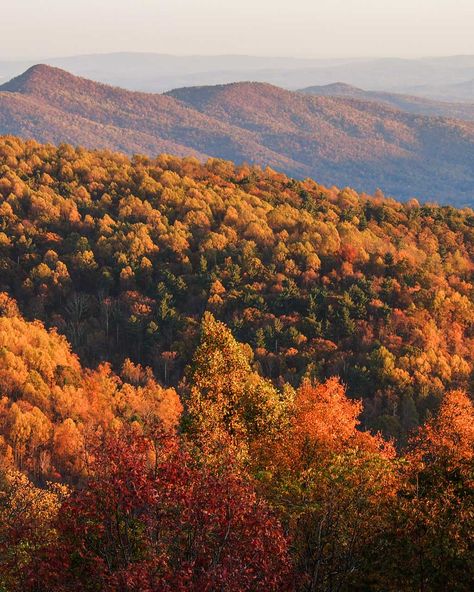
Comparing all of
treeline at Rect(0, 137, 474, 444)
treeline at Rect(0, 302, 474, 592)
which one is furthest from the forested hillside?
treeline at Rect(0, 137, 474, 444)

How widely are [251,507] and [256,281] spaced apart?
5194 inches

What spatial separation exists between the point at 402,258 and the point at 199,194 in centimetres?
5736

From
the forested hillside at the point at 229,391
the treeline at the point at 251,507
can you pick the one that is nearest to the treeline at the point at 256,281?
the forested hillside at the point at 229,391

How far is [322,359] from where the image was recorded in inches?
5207

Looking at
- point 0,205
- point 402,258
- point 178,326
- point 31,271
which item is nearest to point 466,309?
point 402,258

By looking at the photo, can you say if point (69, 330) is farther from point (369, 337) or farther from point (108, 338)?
point (369, 337)

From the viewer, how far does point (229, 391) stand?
37.8m

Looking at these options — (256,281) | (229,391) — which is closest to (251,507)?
(229,391)

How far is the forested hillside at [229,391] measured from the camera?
24.5 m

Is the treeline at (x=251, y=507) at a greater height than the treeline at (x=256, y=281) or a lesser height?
greater

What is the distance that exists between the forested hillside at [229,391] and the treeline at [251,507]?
0.11 metres

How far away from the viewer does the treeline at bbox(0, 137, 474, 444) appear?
131m

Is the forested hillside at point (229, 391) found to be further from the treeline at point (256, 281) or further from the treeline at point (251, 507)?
the treeline at point (256, 281)

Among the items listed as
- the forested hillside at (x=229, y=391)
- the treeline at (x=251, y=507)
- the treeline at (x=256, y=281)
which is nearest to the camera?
the treeline at (x=251, y=507)
